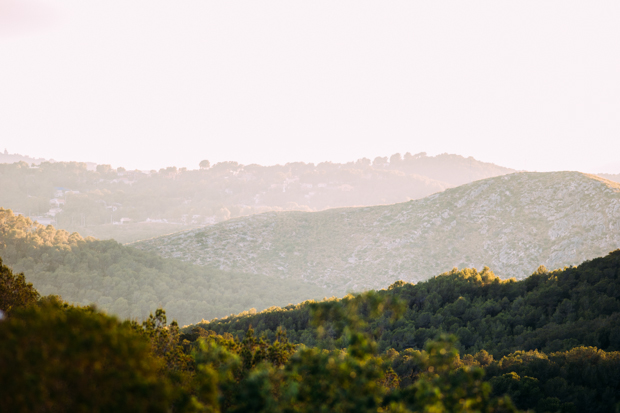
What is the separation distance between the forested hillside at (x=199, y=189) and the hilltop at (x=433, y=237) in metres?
33.5

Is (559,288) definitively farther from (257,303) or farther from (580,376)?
(257,303)

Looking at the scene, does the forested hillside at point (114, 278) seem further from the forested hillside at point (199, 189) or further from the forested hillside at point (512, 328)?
the forested hillside at point (199, 189)

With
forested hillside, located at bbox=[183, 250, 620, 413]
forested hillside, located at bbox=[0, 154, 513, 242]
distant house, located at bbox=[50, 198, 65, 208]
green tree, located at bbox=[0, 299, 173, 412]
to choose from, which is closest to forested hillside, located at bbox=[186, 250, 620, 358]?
forested hillside, located at bbox=[183, 250, 620, 413]

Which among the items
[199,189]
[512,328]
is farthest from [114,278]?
[199,189]

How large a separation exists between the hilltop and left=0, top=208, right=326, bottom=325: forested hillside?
11314mm

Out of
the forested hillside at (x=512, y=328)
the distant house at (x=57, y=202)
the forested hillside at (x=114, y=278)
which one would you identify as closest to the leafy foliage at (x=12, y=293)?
the forested hillside at (x=512, y=328)

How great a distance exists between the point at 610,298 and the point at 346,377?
1438 cm

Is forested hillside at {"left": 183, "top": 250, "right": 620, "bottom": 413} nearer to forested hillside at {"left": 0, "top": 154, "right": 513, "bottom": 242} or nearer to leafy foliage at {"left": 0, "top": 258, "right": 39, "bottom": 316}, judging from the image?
leafy foliage at {"left": 0, "top": 258, "right": 39, "bottom": 316}

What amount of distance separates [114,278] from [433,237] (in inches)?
1516

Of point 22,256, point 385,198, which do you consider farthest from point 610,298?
point 385,198

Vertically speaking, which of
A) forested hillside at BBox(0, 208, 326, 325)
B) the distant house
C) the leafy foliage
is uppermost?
the distant house

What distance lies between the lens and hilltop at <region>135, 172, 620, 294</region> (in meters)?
39.7

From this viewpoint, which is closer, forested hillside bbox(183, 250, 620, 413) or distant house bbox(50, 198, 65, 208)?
forested hillside bbox(183, 250, 620, 413)

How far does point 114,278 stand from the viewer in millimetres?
31844
